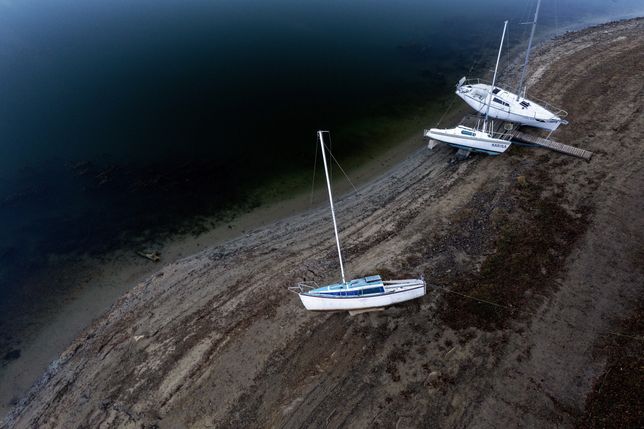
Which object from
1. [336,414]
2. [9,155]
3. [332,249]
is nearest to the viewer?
[336,414]

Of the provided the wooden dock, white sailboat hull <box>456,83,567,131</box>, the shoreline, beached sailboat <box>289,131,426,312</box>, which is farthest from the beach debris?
the wooden dock

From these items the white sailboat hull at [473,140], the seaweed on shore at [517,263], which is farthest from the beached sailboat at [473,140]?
the seaweed on shore at [517,263]

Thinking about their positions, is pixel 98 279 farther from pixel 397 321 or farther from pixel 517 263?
pixel 517 263

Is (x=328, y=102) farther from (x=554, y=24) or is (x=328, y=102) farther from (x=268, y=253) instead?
(x=554, y=24)

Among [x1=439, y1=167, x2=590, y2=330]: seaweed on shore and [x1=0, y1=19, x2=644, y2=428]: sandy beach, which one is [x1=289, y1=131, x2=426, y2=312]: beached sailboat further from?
[x1=439, y1=167, x2=590, y2=330]: seaweed on shore

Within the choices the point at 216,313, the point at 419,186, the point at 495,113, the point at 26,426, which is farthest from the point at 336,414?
the point at 495,113

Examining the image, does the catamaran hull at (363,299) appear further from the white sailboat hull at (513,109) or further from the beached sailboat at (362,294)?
the white sailboat hull at (513,109)

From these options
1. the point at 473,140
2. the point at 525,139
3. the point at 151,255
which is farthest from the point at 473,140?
the point at 151,255
